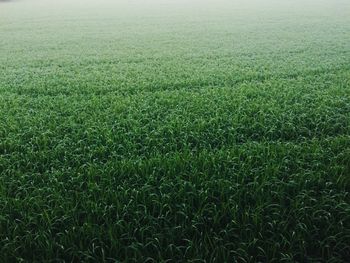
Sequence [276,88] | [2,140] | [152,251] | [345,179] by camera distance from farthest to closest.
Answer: [276,88] → [2,140] → [345,179] → [152,251]

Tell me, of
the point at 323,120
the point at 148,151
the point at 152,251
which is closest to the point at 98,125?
the point at 148,151

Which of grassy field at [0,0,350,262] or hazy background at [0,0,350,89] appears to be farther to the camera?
hazy background at [0,0,350,89]

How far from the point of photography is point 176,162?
7.70 meters

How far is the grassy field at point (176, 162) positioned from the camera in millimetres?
5520

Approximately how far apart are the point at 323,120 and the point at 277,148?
8.35 feet

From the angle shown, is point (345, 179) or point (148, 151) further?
point (148, 151)

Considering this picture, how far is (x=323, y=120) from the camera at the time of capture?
33.3 ft

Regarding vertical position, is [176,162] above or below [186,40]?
above

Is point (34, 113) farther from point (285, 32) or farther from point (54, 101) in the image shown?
point (285, 32)

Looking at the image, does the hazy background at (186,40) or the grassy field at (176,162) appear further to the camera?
the hazy background at (186,40)

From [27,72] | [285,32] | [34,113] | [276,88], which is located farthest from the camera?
[285,32]

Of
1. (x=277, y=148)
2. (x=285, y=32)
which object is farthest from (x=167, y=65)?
(x=285, y=32)

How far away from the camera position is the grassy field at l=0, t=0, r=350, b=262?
5.52 m

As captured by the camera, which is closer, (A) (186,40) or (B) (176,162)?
(B) (176,162)
